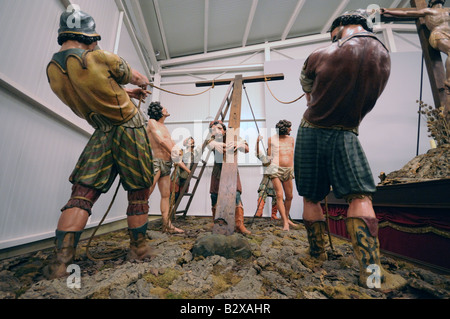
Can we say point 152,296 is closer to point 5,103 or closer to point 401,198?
point 5,103

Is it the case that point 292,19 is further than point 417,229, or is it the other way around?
point 292,19

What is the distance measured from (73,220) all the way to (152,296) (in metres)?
0.65

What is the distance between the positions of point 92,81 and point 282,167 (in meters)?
2.59

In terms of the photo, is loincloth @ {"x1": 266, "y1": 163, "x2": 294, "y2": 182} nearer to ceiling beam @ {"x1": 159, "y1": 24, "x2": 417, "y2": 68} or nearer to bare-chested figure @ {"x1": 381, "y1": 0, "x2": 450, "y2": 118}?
bare-chested figure @ {"x1": 381, "y1": 0, "x2": 450, "y2": 118}

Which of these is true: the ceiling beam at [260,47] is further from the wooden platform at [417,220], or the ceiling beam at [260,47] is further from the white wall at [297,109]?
the wooden platform at [417,220]

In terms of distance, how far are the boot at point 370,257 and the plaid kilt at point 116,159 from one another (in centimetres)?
138

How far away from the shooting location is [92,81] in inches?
43.2

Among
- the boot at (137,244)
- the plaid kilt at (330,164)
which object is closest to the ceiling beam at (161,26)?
the plaid kilt at (330,164)

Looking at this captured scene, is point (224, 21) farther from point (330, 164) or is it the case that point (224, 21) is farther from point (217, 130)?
point (330, 164)

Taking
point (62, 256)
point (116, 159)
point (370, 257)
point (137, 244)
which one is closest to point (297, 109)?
point (370, 257)

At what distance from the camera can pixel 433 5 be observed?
8.09ft

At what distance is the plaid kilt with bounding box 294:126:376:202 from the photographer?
1104 millimetres

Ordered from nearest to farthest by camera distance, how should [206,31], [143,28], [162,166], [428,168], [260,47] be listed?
[428,168], [162,166], [143,28], [206,31], [260,47]
